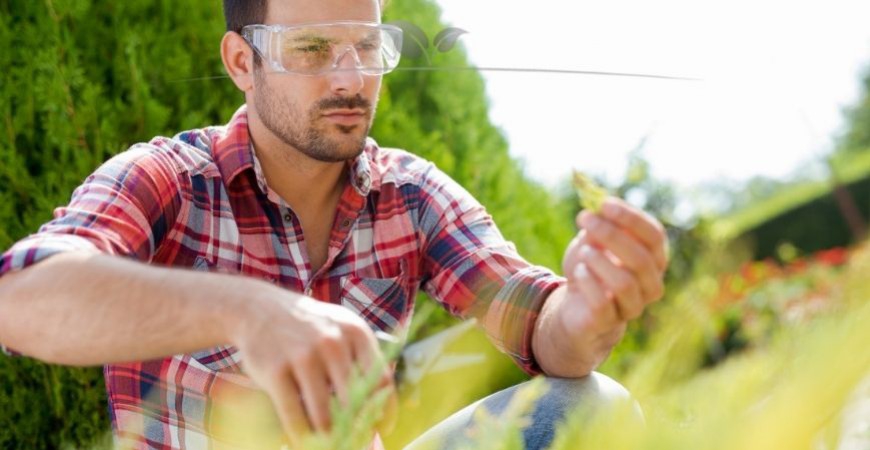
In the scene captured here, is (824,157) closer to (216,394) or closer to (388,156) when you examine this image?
(216,394)

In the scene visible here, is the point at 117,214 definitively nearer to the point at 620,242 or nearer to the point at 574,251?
the point at 574,251

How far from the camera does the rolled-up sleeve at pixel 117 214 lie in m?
1.32

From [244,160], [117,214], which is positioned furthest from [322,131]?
[117,214]

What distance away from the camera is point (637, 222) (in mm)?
976

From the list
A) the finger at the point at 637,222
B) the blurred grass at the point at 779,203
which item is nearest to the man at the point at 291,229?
the finger at the point at 637,222

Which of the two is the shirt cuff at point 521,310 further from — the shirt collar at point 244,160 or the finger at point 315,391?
the finger at point 315,391

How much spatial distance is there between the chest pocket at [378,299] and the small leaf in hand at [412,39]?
53 centimetres

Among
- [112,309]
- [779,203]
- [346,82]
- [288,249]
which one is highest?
[346,82]

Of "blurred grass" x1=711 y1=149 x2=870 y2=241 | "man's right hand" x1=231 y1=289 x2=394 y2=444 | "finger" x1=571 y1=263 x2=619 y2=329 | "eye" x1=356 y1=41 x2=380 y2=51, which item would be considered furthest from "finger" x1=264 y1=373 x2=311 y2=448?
"blurred grass" x1=711 y1=149 x2=870 y2=241

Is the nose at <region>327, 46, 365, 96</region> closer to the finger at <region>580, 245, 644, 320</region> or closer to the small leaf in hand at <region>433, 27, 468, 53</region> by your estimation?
the small leaf in hand at <region>433, 27, 468, 53</region>

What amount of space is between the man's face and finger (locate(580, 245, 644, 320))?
3.57 ft

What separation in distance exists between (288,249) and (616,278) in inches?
46.4

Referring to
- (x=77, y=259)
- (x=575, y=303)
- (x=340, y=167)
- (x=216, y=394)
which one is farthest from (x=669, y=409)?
(x=340, y=167)

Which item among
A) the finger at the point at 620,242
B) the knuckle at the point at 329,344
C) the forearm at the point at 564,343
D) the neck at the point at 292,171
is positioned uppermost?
the finger at the point at 620,242
